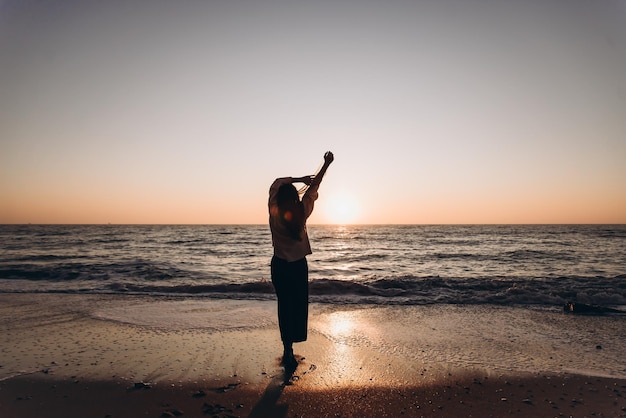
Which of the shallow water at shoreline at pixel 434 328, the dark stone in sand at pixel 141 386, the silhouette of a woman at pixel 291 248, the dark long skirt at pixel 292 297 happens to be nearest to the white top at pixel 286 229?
the silhouette of a woman at pixel 291 248

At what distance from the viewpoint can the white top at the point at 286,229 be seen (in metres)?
4.27

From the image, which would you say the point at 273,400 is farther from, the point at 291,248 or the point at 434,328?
the point at 434,328

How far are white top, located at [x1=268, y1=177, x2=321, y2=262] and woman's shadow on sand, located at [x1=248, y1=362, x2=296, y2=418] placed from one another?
3.98ft

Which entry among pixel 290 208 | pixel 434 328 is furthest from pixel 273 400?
pixel 434 328

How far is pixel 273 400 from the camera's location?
11.7 ft

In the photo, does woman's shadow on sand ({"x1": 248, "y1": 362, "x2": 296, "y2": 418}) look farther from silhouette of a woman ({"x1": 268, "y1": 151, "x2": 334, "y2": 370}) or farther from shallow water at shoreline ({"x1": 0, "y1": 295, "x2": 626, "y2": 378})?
shallow water at shoreline ({"x1": 0, "y1": 295, "x2": 626, "y2": 378})

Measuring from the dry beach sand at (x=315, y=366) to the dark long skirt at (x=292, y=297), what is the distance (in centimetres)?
39

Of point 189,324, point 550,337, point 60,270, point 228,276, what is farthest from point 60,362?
point 60,270

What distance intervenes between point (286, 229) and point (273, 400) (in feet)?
5.47

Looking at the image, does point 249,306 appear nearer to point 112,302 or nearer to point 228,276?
point 112,302

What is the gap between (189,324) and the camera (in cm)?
654

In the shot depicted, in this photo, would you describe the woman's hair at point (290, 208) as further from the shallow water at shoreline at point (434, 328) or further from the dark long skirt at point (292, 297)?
the shallow water at shoreline at point (434, 328)

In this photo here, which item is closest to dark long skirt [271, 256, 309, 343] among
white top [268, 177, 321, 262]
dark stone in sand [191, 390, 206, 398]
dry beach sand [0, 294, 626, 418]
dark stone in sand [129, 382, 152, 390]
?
white top [268, 177, 321, 262]

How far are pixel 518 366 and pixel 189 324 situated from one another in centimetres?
483
